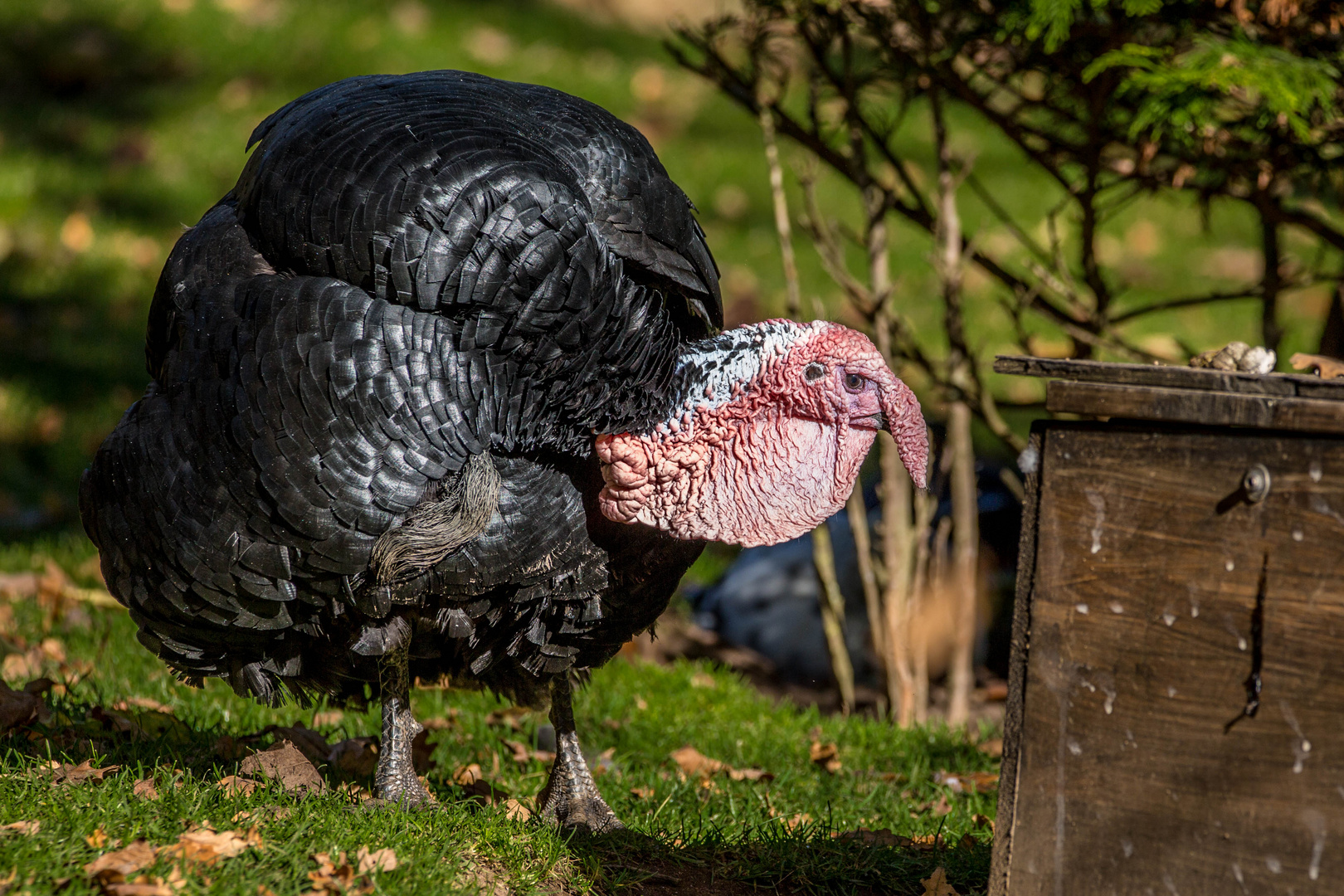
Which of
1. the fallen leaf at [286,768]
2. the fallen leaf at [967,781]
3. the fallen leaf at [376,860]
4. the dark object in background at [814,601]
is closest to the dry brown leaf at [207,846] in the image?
the fallen leaf at [376,860]

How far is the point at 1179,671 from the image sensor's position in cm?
209

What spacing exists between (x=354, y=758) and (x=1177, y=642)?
2165 mm

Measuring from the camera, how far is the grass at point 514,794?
8.34 feet

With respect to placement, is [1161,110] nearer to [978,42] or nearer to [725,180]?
[978,42]

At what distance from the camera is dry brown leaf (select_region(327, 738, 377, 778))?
334cm

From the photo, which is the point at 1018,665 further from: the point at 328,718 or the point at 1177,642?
the point at 328,718

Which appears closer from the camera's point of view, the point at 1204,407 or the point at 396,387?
the point at 1204,407

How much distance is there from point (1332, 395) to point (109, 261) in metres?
7.32

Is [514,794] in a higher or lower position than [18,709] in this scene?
lower

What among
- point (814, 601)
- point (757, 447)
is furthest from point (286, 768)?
point (814, 601)

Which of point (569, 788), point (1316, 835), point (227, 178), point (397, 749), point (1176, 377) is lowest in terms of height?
point (569, 788)

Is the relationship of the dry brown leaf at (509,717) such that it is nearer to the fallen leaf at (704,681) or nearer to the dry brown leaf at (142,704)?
the fallen leaf at (704,681)

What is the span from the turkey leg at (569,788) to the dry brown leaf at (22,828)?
3.74 feet

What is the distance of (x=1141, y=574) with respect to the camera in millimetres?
2109
